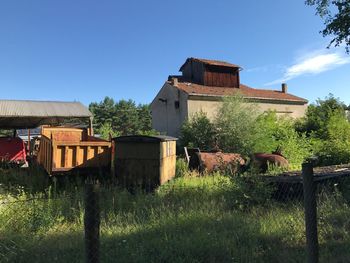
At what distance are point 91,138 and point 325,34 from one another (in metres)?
9.51

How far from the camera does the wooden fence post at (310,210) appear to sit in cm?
408

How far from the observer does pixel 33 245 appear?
609 centimetres

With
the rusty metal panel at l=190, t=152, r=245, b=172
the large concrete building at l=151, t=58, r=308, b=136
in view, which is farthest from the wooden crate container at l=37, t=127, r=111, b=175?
the large concrete building at l=151, t=58, r=308, b=136

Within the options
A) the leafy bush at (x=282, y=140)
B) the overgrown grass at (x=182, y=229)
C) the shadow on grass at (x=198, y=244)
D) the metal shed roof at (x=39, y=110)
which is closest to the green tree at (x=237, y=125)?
the leafy bush at (x=282, y=140)

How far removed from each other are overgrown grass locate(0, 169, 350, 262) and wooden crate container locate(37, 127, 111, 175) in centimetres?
254

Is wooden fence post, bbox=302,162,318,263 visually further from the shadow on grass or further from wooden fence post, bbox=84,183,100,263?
wooden fence post, bbox=84,183,100,263

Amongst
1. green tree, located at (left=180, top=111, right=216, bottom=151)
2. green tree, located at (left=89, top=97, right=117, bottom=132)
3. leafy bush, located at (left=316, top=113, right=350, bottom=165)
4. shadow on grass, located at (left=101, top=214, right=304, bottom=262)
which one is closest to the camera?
shadow on grass, located at (left=101, top=214, right=304, bottom=262)

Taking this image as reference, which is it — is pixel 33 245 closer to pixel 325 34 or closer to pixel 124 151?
pixel 124 151

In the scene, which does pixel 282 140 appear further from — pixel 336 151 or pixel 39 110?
pixel 39 110

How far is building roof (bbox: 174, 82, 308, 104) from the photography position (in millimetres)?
34825

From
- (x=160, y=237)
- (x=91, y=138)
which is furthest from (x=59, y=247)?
(x=91, y=138)

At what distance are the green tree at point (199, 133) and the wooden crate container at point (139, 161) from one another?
51.8ft

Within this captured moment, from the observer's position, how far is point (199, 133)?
29344mm

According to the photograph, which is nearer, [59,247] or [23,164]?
[59,247]
